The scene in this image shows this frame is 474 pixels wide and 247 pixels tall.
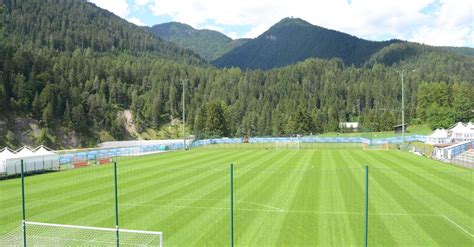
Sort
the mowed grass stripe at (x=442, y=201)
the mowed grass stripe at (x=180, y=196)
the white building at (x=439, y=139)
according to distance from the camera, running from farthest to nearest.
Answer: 1. the white building at (x=439, y=139)
2. the mowed grass stripe at (x=180, y=196)
3. the mowed grass stripe at (x=442, y=201)

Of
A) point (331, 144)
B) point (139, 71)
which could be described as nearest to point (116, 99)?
point (139, 71)

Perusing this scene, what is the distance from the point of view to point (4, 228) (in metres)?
16.0

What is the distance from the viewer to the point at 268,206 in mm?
19359

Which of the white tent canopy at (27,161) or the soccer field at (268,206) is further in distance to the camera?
the white tent canopy at (27,161)

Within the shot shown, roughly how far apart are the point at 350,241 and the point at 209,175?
726 inches

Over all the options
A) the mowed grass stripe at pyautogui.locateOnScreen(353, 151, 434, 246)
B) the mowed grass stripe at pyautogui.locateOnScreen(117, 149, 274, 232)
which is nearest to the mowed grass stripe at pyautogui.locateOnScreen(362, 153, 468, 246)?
the mowed grass stripe at pyautogui.locateOnScreen(353, 151, 434, 246)

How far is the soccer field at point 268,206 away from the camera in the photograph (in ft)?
48.0

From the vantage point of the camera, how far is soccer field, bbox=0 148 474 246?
14.6 metres

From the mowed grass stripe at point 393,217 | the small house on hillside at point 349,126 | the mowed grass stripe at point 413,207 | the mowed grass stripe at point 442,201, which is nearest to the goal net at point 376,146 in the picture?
the mowed grass stripe at point 413,207

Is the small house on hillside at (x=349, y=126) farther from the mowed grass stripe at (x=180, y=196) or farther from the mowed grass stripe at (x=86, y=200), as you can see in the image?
the mowed grass stripe at (x=86, y=200)

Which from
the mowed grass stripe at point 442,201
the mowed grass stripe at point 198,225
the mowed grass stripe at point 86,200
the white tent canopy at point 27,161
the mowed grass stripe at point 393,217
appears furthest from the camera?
the white tent canopy at point 27,161

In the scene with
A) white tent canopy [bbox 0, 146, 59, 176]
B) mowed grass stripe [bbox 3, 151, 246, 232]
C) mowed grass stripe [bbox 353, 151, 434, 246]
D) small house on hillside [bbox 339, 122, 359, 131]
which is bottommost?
mowed grass stripe [bbox 353, 151, 434, 246]

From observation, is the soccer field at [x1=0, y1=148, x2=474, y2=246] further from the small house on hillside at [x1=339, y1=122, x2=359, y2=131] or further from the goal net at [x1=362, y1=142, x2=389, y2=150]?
the small house on hillside at [x1=339, y1=122, x2=359, y2=131]

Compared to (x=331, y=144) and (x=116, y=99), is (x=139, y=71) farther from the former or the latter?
(x=331, y=144)
